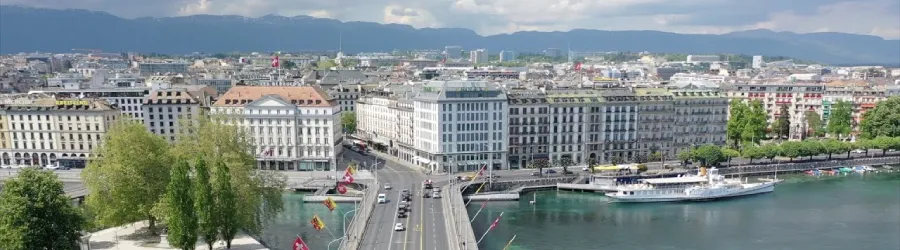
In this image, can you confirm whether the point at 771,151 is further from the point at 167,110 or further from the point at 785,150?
the point at 167,110

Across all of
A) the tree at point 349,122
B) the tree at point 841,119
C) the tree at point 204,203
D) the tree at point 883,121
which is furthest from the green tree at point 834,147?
the tree at point 204,203

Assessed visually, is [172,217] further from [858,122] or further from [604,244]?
[858,122]

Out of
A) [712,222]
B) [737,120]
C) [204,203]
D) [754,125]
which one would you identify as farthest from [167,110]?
[754,125]

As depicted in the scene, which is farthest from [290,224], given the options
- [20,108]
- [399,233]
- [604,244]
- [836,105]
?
[836,105]

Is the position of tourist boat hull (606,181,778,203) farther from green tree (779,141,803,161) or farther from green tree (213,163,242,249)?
green tree (213,163,242,249)

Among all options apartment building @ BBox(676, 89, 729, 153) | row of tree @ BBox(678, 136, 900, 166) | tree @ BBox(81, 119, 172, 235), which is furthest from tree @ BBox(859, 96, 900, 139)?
tree @ BBox(81, 119, 172, 235)

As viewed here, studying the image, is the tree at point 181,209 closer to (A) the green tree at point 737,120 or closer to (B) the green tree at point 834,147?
(A) the green tree at point 737,120
